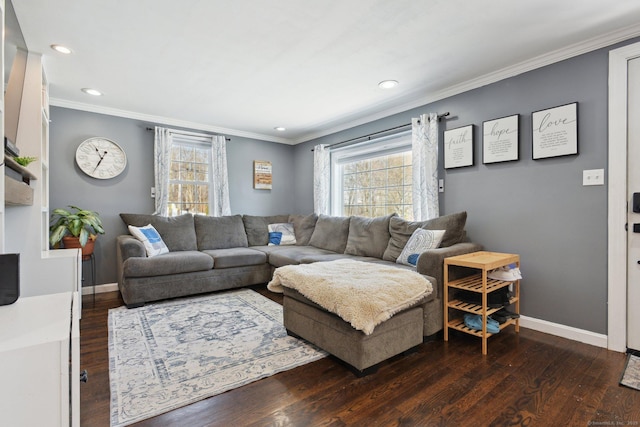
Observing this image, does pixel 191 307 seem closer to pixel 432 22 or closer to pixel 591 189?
pixel 432 22

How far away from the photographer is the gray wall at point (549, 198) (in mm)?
2264

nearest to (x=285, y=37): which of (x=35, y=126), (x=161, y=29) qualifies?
(x=161, y=29)

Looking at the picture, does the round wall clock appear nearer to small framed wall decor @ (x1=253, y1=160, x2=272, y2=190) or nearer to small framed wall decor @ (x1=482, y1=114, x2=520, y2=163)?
small framed wall decor @ (x1=253, y1=160, x2=272, y2=190)

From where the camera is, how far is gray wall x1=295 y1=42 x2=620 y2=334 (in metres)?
2.26

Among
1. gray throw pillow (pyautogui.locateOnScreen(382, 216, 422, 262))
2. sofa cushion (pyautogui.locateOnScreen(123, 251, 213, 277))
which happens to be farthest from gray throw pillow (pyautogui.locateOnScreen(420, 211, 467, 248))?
sofa cushion (pyautogui.locateOnScreen(123, 251, 213, 277))

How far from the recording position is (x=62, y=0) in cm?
184

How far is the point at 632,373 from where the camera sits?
1862 mm

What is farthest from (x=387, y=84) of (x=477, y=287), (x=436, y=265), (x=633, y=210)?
(x=633, y=210)

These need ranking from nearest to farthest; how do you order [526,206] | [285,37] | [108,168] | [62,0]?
[62,0]
[285,37]
[526,206]
[108,168]

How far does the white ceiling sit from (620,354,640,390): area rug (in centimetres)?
217

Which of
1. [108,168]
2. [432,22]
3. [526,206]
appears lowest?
[526,206]

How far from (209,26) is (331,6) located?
32.9 inches

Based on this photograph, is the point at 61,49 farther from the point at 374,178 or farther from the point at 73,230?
the point at 374,178

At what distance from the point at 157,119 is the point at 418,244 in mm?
3625
